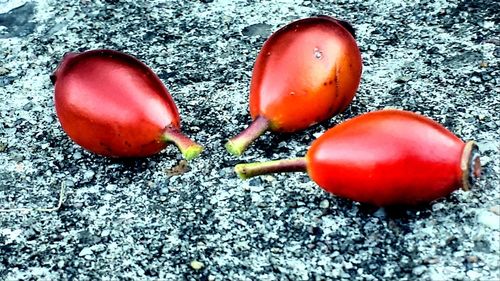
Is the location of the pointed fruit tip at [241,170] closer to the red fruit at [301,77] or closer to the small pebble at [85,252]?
the red fruit at [301,77]

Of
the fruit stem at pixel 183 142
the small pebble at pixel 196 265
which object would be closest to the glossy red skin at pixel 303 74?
the fruit stem at pixel 183 142

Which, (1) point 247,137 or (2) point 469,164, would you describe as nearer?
(2) point 469,164

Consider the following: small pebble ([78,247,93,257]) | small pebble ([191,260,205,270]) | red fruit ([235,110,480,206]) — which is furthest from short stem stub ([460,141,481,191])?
small pebble ([78,247,93,257])

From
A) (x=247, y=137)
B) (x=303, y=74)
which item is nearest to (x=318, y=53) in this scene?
(x=303, y=74)

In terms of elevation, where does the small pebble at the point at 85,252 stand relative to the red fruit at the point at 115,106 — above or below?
below

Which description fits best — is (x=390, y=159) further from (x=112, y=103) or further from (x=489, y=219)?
(x=112, y=103)
